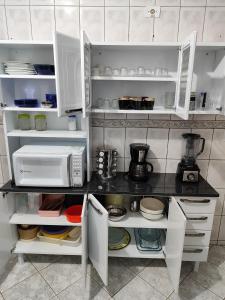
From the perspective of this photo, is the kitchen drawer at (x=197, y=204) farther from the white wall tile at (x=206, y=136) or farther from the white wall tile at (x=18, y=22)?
the white wall tile at (x=18, y=22)

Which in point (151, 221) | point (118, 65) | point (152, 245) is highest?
point (118, 65)

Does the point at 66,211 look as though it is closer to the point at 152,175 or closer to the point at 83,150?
the point at 83,150

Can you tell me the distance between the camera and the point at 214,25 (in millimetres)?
1624

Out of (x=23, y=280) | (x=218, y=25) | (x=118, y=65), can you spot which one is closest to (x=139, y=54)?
(x=118, y=65)

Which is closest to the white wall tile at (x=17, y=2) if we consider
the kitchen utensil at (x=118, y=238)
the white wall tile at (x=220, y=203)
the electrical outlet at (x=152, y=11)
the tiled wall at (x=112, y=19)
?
the tiled wall at (x=112, y=19)

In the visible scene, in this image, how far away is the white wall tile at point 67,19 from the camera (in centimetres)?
163

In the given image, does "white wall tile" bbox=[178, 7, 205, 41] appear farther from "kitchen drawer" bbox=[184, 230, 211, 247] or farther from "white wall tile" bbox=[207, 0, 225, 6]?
"kitchen drawer" bbox=[184, 230, 211, 247]

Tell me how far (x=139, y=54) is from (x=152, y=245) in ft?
5.26

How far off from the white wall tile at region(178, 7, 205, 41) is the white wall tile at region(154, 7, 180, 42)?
1.5 inches

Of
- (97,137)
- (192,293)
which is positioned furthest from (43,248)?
(192,293)

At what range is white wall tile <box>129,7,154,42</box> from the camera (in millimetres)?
1621

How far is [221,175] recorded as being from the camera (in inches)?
75.4

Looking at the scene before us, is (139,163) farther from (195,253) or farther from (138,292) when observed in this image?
(138,292)

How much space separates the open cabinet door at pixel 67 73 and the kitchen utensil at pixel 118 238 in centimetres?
117
